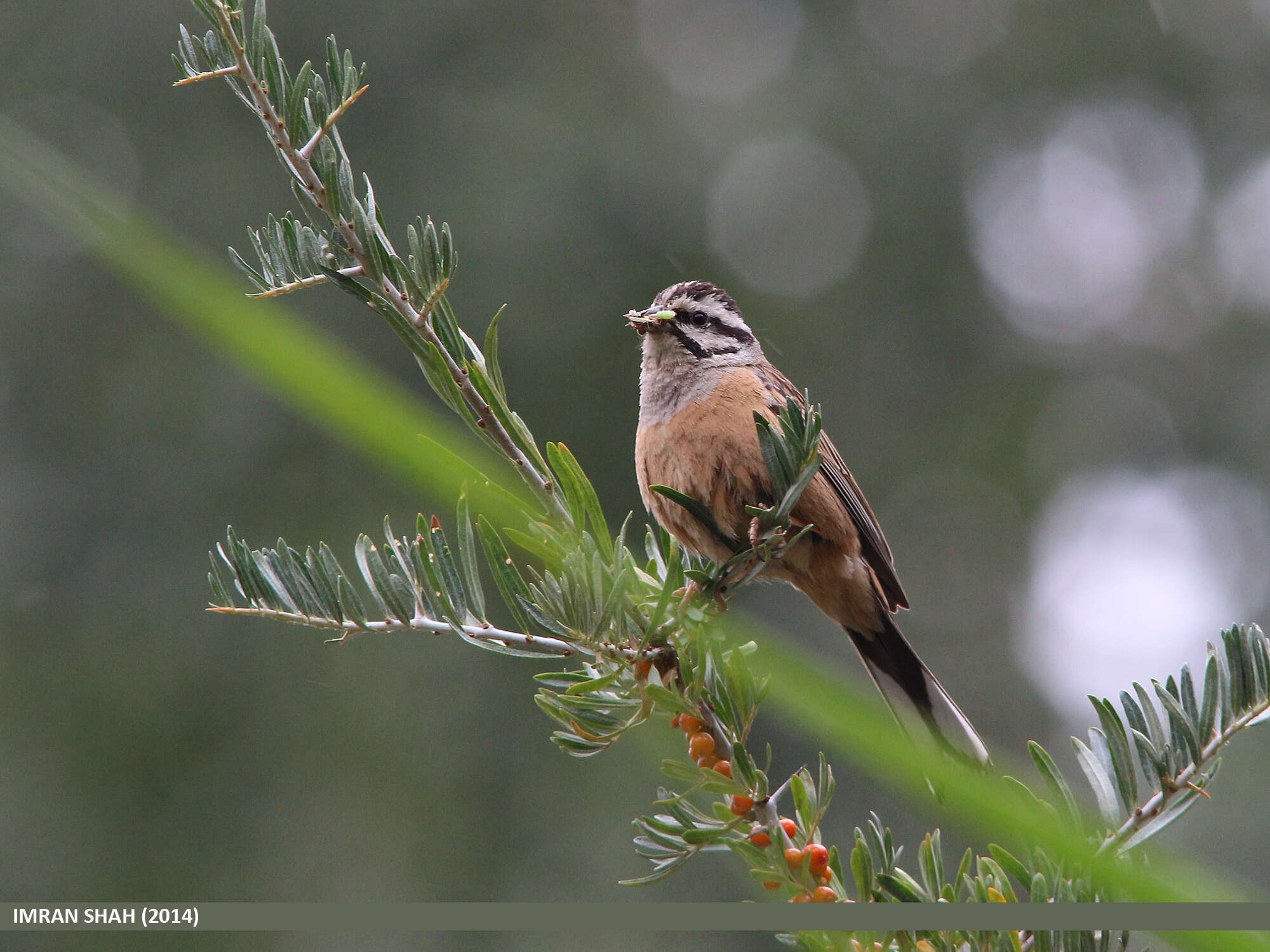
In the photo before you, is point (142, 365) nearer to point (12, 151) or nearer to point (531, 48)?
point (531, 48)

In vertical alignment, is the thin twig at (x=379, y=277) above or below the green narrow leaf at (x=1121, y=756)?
above

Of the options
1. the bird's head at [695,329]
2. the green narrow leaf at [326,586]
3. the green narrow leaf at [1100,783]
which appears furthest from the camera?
the bird's head at [695,329]

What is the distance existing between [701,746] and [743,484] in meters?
1.70

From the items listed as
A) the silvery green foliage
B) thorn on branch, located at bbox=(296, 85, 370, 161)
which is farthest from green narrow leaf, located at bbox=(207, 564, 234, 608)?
thorn on branch, located at bbox=(296, 85, 370, 161)

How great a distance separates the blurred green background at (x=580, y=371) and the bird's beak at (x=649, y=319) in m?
2.10

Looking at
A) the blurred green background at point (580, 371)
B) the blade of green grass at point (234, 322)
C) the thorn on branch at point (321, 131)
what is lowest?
the blurred green background at point (580, 371)

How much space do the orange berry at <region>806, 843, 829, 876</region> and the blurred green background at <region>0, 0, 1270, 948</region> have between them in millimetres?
3765

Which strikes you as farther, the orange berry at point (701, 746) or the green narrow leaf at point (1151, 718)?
the orange berry at point (701, 746)

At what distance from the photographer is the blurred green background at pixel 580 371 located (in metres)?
6.44

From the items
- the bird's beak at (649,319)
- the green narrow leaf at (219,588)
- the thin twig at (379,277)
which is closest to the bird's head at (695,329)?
the bird's beak at (649,319)

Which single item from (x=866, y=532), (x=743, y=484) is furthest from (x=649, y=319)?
(x=866, y=532)

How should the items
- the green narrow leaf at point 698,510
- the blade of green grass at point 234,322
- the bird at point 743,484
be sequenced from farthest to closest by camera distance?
the bird at point 743,484
the green narrow leaf at point 698,510
the blade of green grass at point 234,322

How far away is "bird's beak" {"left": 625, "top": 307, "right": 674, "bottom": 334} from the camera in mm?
3592

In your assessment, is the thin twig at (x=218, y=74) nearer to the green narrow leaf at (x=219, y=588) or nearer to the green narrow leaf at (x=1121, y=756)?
the green narrow leaf at (x=219, y=588)
